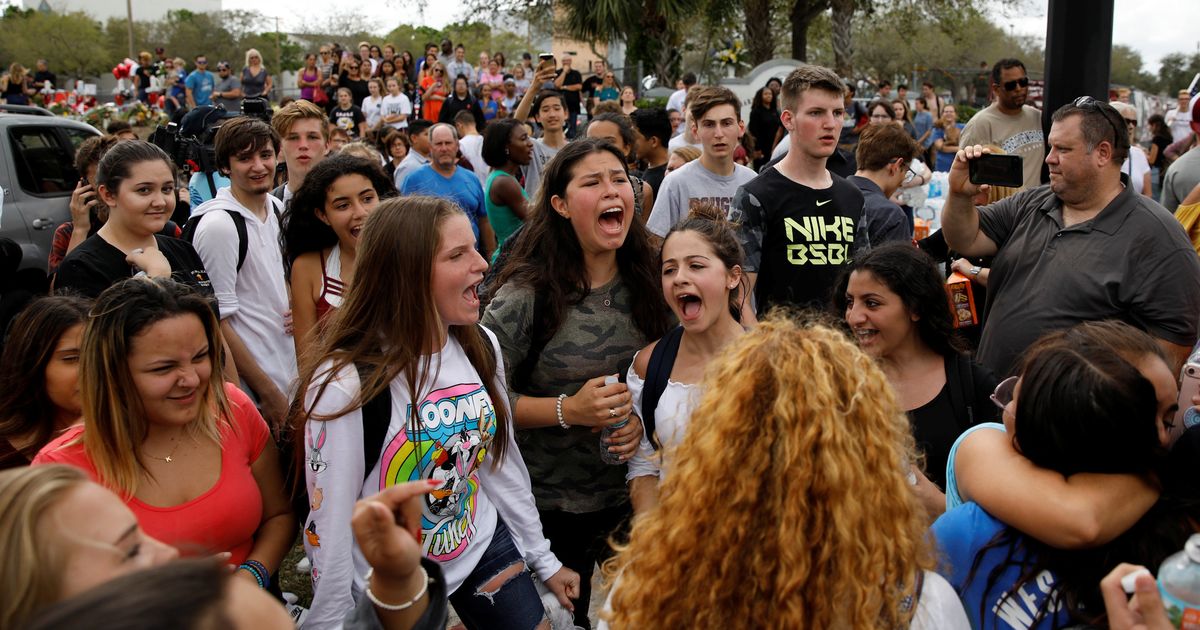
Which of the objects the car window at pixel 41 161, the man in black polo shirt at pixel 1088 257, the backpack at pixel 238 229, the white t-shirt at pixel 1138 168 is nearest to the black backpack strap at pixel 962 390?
the man in black polo shirt at pixel 1088 257

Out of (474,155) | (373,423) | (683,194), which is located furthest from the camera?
(474,155)

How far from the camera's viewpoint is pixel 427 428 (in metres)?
2.58

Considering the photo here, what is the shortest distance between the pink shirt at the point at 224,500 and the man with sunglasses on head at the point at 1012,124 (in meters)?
5.39

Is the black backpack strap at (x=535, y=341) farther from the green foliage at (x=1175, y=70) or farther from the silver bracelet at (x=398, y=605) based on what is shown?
the green foliage at (x=1175, y=70)

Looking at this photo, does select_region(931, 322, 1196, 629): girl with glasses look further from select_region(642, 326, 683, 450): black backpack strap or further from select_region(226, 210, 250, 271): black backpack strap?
select_region(226, 210, 250, 271): black backpack strap

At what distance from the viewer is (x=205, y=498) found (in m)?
2.60

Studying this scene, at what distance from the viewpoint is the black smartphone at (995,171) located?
4031mm

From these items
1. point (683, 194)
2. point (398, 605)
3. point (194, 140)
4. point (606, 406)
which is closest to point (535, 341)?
point (606, 406)

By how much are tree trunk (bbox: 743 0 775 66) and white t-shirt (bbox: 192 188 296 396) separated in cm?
2520

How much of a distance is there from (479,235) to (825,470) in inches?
235

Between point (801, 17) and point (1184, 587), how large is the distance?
96.3 feet

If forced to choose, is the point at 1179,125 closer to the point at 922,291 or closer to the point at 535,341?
the point at 922,291

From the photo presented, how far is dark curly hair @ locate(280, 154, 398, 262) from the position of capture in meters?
3.98

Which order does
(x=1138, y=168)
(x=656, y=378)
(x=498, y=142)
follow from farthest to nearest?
(x=1138, y=168), (x=498, y=142), (x=656, y=378)
